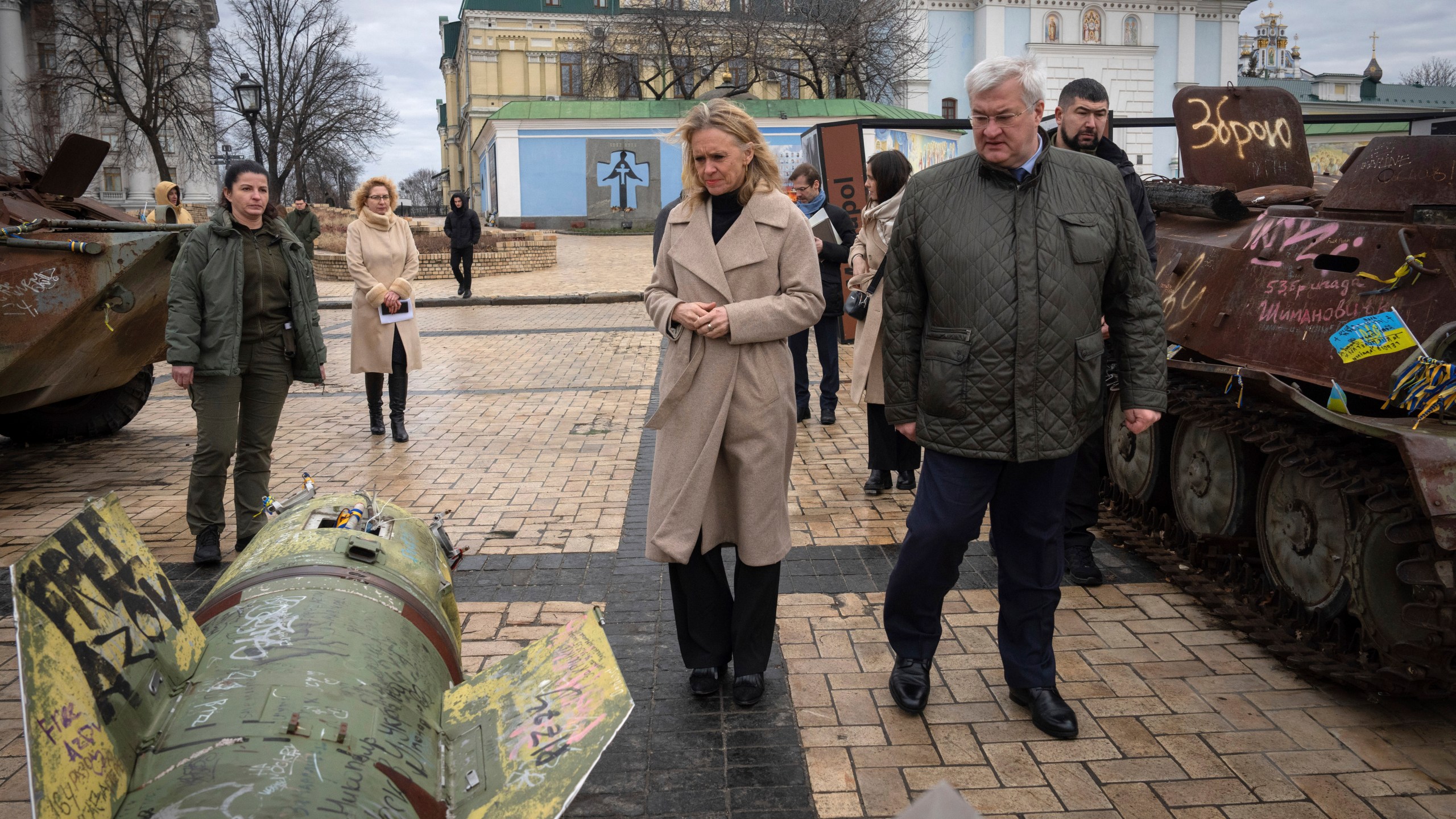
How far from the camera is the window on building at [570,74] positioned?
55.0 m

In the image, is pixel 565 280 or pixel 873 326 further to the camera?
pixel 565 280

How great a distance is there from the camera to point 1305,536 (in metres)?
4.09

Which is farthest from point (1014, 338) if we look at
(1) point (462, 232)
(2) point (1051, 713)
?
(1) point (462, 232)

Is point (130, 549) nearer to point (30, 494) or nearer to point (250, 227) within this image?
point (250, 227)

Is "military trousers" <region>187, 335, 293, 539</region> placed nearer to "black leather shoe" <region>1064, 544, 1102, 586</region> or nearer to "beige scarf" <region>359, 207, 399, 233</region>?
"beige scarf" <region>359, 207, 399, 233</region>

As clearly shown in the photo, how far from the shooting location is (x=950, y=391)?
10.8 ft

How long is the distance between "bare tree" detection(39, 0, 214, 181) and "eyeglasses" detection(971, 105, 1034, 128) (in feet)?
106

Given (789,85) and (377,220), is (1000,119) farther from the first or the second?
(789,85)

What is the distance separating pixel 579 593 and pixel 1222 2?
57139mm

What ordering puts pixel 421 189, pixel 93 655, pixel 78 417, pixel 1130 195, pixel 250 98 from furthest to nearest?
1. pixel 421 189
2. pixel 250 98
3. pixel 78 417
4. pixel 1130 195
5. pixel 93 655

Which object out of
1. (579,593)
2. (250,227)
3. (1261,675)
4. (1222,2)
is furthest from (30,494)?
(1222,2)

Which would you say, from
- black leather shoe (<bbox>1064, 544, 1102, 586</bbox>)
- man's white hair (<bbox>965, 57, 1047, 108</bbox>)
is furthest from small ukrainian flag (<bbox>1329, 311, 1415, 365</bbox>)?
man's white hair (<bbox>965, 57, 1047, 108</bbox>)

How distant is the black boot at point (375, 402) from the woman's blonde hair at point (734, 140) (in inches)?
206

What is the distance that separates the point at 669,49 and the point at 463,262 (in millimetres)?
23551
